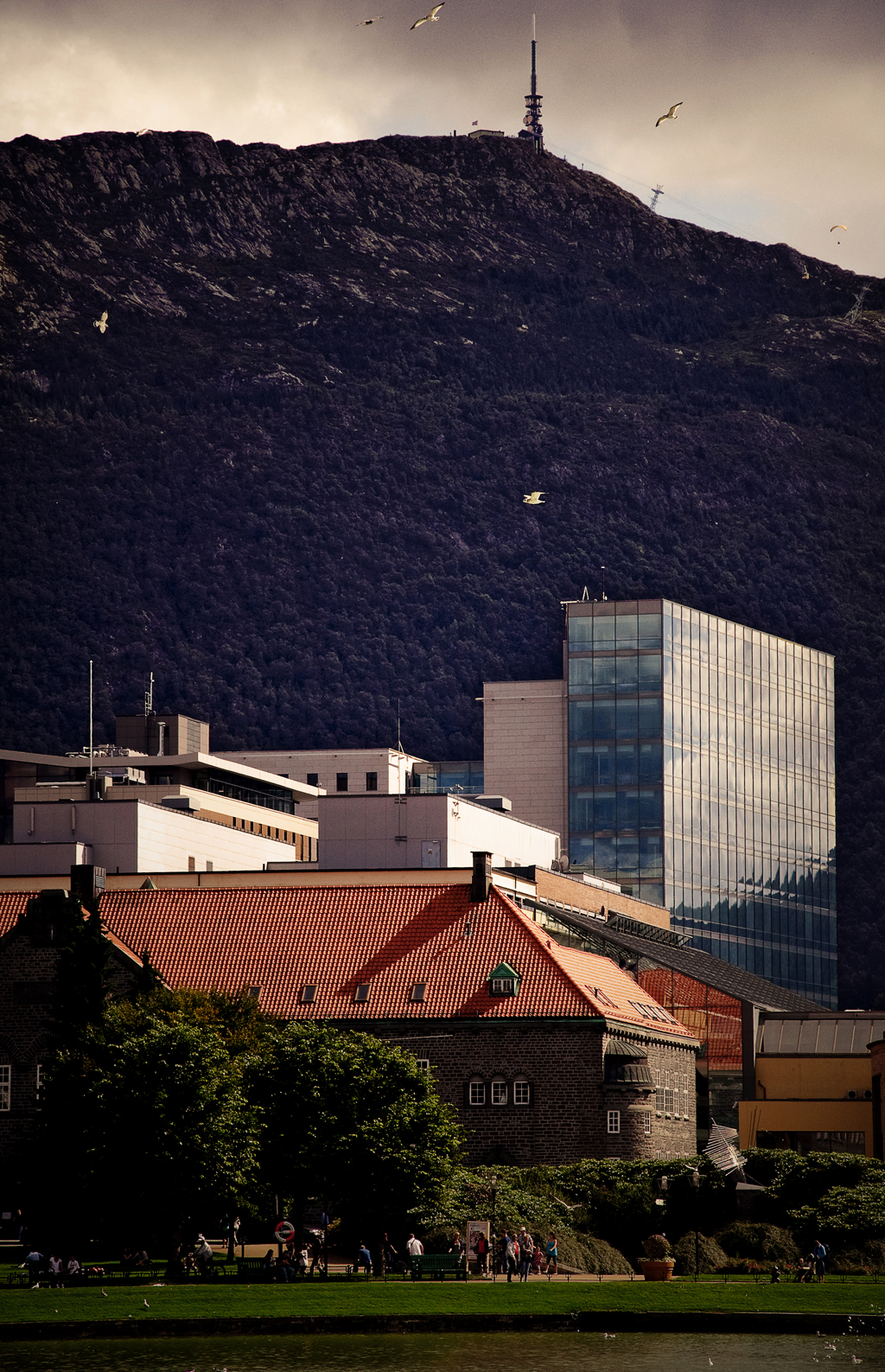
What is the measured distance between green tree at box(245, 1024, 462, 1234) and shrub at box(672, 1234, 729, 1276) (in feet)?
30.3

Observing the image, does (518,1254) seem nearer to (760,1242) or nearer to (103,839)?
(760,1242)

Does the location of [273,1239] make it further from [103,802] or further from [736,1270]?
[103,802]

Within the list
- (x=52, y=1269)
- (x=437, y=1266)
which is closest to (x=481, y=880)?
(x=437, y=1266)

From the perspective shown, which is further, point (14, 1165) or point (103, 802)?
point (103, 802)

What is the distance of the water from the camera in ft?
199

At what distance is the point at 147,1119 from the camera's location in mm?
80188

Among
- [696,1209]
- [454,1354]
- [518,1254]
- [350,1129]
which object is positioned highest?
[350,1129]

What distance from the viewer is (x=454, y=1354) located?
206ft

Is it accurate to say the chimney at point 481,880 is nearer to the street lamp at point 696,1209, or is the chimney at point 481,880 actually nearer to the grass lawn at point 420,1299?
the street lamp at point 696,1209

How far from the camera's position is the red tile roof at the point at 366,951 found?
103200mm

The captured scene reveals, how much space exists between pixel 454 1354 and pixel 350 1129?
19.6 metres

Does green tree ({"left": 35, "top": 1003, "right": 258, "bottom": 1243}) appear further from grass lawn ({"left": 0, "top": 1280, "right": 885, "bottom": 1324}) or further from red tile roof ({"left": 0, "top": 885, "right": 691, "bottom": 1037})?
red tile roof ({"left": 0, "top": 885, "right": 691, "bottom": 1037})

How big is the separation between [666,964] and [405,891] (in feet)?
84.2

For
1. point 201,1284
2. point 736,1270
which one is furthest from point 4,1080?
point 736,1270
